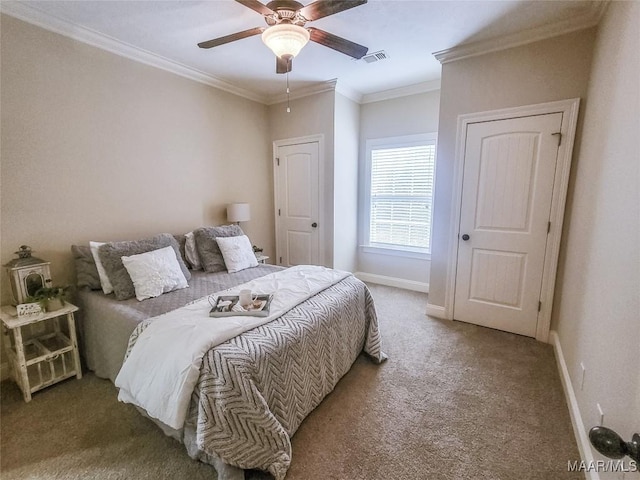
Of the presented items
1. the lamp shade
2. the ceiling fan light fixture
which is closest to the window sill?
the lamp shade

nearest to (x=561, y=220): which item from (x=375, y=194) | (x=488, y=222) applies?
(x=488, y=222)

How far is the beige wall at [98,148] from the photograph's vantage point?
213 cm

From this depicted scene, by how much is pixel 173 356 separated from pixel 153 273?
1.09 m

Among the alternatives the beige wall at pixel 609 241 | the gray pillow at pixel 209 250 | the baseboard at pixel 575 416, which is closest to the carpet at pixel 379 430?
the baseboard at pixel 575 416

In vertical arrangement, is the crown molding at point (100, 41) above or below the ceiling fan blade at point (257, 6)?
above

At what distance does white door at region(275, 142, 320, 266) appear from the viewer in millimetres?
3984

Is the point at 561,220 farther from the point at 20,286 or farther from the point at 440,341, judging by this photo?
the point at 20,286

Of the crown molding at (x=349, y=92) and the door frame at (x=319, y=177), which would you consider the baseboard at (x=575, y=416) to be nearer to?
the door frame at (x=319, y=177)

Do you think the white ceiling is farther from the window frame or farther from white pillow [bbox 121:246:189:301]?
white pillow [bbox 121:246:189:301]

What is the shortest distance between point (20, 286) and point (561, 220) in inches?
163

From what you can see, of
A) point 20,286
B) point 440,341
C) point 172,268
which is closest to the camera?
point 20,286

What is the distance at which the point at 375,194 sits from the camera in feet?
14.1

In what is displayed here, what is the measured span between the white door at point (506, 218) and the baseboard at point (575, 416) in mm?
531

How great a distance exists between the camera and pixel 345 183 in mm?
4051
